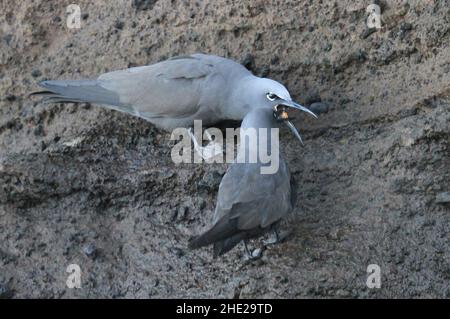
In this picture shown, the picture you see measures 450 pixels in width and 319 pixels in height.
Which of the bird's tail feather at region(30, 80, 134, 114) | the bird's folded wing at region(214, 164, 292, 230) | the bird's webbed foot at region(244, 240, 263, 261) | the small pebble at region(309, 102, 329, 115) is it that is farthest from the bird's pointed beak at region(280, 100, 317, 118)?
the bird's tail feather at region(30, 80, 134, 114)

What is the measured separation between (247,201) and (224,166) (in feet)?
2.26

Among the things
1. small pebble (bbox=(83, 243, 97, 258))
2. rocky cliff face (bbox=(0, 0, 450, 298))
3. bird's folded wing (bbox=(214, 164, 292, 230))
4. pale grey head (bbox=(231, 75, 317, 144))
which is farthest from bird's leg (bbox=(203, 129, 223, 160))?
small pebble (bbox=(83, 243, 97, 258))

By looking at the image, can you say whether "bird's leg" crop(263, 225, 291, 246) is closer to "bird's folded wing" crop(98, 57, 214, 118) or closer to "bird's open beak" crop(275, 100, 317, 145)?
"bird's open beak" crop(275, 100, 317, 145)

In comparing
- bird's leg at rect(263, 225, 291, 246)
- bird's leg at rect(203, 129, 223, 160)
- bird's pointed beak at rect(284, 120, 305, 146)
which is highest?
bird's pointed beak at rect(284, 120, 305, 146)

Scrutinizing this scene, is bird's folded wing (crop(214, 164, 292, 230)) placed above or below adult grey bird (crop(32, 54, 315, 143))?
below

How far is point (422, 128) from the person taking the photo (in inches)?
209

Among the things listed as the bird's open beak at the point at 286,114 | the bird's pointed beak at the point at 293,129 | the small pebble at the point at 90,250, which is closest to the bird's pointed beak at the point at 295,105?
the bird's open beak at the point at 286,114

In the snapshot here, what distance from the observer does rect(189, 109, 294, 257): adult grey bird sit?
4.81 metres

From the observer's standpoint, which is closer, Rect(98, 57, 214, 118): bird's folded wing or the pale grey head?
the pale grey head

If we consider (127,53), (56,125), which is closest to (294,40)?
(127,53)

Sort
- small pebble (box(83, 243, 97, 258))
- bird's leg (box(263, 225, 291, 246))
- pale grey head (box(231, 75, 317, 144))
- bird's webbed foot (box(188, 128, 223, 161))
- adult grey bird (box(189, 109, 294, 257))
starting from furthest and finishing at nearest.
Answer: bird's webbed foot (box(188, 128, 223, 161)), pale grey head (box(231, 75, 317, 144)), small pebble (box(83, 243, 97, 258)), bird's leg (box(263, 225, 291, 246)), adult grey bird (box(189, 109, 294, 257))

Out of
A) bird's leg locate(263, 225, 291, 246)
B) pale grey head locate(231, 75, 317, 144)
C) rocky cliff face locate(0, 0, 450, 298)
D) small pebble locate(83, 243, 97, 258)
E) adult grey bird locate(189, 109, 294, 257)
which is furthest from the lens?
pale grey head locate(231, 75, 317, 144)

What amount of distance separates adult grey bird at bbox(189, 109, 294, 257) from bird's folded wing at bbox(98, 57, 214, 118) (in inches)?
24.2

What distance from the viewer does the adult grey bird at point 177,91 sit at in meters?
5.67
